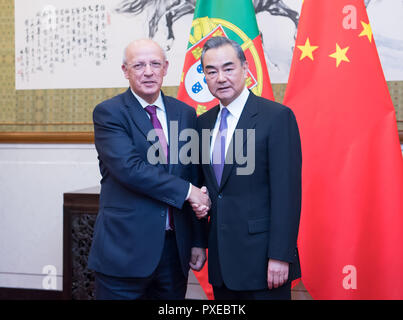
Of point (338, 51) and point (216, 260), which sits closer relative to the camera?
point (216, 260)

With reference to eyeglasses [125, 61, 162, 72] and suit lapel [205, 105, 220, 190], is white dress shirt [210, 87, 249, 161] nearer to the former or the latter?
suit lapel [205, 105, 220, 190]

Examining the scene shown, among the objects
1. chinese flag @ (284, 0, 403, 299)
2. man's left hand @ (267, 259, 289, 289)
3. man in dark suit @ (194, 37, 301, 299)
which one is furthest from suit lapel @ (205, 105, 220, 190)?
chinese flag @ (284, 0, 403, 299)

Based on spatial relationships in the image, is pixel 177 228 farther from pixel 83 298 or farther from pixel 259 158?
pixel 83 298

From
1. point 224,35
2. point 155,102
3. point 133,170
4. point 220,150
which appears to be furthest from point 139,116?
point 224,35

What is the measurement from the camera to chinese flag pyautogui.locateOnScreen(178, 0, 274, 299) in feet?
7.45

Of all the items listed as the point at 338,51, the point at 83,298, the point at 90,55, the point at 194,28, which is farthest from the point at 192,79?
the point at 83,298

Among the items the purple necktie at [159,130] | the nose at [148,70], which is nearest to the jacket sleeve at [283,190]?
the purple necktie at [159,130]

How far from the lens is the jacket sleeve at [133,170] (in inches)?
55.1

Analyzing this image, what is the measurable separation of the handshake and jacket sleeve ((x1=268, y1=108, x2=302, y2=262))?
227 millimetres

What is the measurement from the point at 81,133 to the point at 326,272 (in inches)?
72.3

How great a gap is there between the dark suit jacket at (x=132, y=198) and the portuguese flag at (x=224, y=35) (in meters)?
0.81

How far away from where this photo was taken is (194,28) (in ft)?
7.65

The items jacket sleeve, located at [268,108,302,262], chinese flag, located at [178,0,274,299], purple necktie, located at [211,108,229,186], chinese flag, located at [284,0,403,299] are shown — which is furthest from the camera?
chinese flag, located at [178,0,274,299]

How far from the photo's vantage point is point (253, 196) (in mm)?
1412
